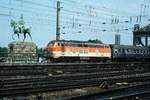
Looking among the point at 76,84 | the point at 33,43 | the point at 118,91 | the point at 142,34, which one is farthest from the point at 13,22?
the point at 118,91

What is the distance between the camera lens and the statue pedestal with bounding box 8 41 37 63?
41.2 metres

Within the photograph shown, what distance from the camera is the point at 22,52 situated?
4509 cm

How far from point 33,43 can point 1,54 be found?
481 cm

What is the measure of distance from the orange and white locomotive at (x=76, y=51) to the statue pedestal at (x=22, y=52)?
6.62 ft

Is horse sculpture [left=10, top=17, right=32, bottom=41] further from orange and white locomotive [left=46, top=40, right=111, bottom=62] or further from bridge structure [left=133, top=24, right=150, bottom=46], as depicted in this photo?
bridge structure [left=133, top=24, right=150, bottom=46]

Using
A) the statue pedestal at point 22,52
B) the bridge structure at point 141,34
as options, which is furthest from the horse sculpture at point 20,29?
the bridge structure at point 141,34

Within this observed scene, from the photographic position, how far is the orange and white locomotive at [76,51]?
149 ft

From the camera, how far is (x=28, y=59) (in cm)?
4088

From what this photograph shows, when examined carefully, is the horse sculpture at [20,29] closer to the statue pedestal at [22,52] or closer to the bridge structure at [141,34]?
the statue pedestal at [22,52]

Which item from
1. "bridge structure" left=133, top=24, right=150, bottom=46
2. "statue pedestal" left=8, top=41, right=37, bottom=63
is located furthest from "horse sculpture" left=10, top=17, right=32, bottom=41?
"bridge structure" left=133, top=24, right=150, bottom=46

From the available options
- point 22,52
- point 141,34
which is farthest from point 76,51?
point 141,34

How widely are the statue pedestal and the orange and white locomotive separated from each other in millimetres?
2016

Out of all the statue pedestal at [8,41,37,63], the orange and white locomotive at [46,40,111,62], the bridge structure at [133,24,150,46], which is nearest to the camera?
the statue pedestal at [8,41,37,63]

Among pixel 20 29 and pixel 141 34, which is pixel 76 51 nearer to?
pixel 20 29
